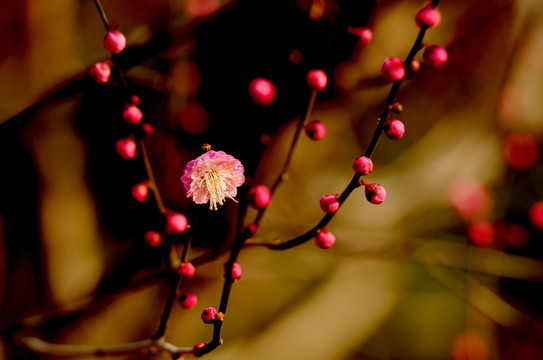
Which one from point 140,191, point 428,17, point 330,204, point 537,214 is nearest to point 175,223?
point 140,191

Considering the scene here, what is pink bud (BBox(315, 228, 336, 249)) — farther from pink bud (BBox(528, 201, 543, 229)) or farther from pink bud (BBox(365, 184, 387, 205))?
pink bud (BBox(528, 201, 543, 229))

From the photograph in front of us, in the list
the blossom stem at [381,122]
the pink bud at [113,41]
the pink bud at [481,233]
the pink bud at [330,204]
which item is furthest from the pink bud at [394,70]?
the pink bud at [481,233]

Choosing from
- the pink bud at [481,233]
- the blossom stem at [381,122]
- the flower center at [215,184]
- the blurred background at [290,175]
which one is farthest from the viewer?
the pink bud at [481,233]

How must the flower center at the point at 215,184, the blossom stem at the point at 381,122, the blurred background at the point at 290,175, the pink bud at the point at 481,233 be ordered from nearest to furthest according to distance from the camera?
the blossom stem at the point at 381,122 < the flower center at the point at 215,184 < the blurred background at the point at 290,175 < the pink bud at the point at 481,233

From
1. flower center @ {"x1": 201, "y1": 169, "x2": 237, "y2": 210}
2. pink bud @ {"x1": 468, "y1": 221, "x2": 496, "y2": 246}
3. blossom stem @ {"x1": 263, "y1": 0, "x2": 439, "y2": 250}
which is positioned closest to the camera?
blossom stem @ {"x1": 263, "y1": 0, "x2": 439, "y2": 250}

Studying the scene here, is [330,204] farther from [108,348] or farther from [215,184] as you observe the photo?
[108,348]

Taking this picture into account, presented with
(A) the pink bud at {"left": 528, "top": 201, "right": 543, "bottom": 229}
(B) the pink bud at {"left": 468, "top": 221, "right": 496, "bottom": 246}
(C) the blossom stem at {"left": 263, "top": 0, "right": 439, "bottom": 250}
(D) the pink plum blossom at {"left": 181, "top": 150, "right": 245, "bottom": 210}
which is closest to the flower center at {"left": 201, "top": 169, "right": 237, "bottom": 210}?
(D) the pink plum blossom at {"left": 181, "top": 150, "right": 245, "bottom": 210}

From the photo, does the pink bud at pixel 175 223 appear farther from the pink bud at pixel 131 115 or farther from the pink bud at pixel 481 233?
the pink bud at pixel 481 233

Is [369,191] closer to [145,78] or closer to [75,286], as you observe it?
[145,78]
